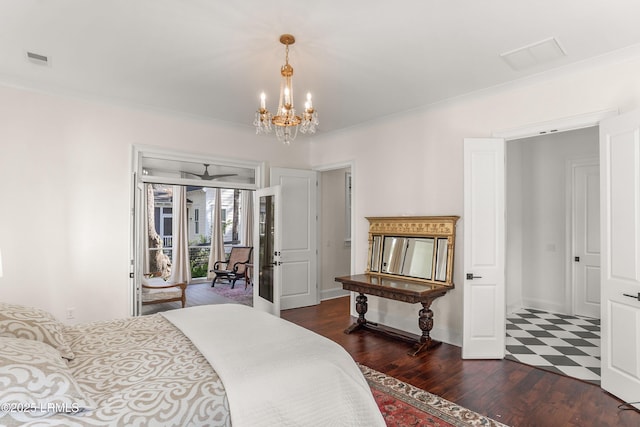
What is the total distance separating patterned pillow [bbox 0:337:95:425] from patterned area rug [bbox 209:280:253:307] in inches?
194

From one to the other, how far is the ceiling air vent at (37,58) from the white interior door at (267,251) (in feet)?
9.15

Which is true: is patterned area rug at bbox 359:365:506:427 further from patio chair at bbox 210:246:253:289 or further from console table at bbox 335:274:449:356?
patio chair at bbox 210:246:253:289

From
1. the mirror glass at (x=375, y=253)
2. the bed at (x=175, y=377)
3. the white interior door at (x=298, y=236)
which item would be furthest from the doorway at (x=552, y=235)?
the bed at (x=175, y=377)

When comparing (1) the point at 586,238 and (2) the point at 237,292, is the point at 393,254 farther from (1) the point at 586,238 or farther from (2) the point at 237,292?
(2) the point at 237,292

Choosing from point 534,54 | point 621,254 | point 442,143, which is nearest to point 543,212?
point 442,143

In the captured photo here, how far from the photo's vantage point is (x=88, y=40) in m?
2.77

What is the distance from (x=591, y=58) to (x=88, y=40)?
430 centimetres

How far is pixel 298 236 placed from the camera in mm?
5754

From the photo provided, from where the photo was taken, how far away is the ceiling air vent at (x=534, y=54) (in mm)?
2814

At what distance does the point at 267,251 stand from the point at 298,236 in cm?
69

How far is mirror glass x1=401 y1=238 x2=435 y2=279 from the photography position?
415cm

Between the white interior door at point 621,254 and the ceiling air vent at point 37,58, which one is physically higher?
the ceiling air vent at point 37,58

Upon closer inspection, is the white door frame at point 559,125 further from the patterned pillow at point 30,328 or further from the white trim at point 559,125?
the patterned pillow at point 30,328

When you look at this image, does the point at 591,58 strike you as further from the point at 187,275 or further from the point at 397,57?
the point at 187,275
